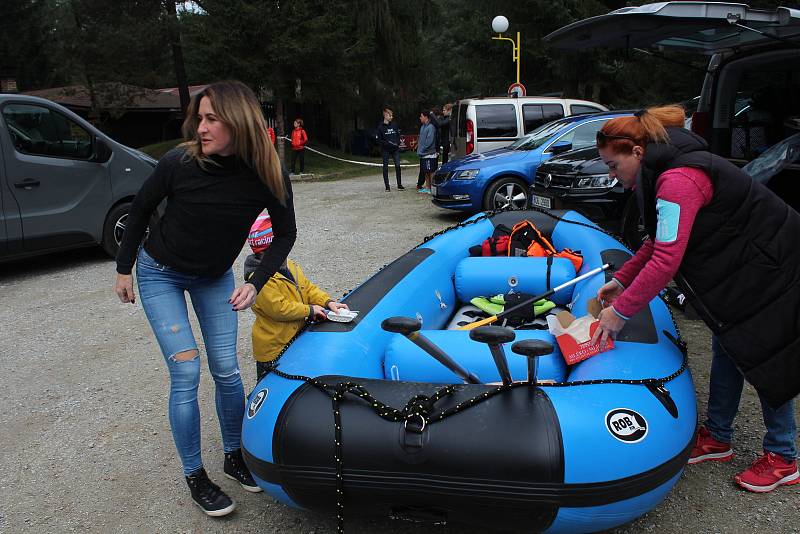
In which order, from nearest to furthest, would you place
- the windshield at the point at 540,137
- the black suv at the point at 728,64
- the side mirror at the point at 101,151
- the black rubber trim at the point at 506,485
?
the black rubber trim at the point at 506,485 → the black suv at the point at 728,64 → the side mirror at the point at 101,151 → the windshield at the point at 540,137

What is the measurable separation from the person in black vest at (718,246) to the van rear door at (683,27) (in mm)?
2588

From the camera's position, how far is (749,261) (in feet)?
9.25

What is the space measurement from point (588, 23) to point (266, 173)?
422cm

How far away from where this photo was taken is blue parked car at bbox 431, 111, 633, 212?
10.0 m

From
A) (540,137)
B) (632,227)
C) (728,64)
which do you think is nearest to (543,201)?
(632,227)

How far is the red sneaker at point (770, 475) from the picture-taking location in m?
3.14

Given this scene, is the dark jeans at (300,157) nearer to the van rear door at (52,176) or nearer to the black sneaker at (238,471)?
the van rear door at (52,176)

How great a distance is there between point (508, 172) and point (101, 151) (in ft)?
19.4

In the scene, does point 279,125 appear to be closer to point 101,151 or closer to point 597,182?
point 101,151

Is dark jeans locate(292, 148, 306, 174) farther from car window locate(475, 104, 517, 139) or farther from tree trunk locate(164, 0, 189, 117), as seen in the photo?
car window locate(475, 104, 517, 139)

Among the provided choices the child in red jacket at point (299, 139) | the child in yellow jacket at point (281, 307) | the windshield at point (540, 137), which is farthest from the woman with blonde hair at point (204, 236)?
the child in red jacket at point (299, 139)

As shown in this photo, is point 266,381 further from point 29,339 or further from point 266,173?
point 29,339

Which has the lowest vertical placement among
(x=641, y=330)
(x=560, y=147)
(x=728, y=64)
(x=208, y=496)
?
(x=208, y=496)

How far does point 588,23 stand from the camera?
587 centimetres
